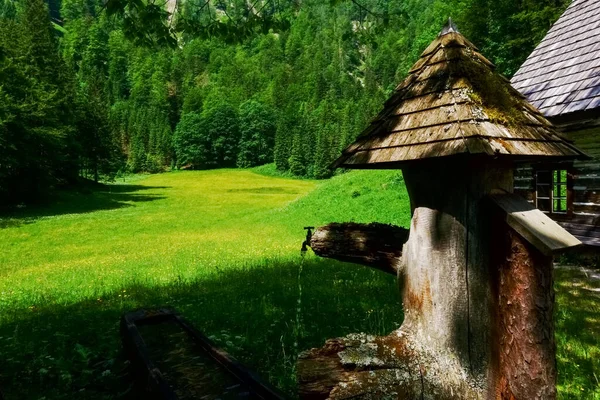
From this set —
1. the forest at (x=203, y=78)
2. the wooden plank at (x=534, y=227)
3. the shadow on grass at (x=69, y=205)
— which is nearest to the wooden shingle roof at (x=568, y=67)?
the forest at (x=203, y=78)

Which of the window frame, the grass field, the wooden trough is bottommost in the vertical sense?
the grass field

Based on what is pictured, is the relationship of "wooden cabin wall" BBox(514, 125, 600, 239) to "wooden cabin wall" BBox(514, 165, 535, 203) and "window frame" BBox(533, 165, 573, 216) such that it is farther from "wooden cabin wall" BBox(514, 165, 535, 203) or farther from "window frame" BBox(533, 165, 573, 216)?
"wooden cabin wall" BBox(514, 165, 535, 203)

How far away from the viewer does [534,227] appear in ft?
5.29

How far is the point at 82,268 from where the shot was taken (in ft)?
41.0

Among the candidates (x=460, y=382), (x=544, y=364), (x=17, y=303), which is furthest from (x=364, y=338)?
(x=17, y=303)

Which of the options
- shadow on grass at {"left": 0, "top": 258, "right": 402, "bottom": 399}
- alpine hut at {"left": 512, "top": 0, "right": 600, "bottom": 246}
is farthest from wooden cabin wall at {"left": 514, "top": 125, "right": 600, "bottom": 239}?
shadow on grass at {"left": 0, "top": 258, "right": 402, "bottom": 399}

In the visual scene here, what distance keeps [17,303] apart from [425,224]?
31.6 feet

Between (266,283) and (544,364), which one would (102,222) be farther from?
(544,364)

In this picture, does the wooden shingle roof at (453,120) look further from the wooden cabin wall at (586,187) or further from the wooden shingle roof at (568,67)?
the wooden cabin wall at (586,187)

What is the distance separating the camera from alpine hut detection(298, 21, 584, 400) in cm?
166

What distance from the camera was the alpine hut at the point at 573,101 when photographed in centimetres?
1082

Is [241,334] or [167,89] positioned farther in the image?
[167,89]

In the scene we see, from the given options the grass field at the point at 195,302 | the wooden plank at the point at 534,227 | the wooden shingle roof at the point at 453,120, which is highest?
the wooden shingle roof at the point at 453,120

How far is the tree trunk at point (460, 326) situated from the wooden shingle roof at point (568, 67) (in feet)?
34.5
